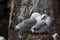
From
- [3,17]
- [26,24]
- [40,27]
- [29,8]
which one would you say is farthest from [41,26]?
[3,17]

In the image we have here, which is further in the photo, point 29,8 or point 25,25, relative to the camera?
point 29,8

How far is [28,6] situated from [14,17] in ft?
1.79

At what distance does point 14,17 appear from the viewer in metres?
6.65

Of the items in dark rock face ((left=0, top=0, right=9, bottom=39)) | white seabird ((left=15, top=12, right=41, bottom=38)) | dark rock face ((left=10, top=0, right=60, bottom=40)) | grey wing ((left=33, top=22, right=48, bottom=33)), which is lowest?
grey wing ((left=33, top=22, right=48, bottom=33))

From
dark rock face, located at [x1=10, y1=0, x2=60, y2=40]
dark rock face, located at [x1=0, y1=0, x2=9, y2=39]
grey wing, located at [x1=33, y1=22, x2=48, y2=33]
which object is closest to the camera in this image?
grey wing, located at [x1=33, y1=22, x2=48, y2=33]

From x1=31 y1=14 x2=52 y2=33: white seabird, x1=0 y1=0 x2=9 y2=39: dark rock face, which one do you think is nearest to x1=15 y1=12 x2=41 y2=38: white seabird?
x1=31 y1=14 x2=52 y2=33: white seabird

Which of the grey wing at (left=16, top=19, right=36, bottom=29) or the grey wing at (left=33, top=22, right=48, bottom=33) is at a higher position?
the grey wing at (left=16, top=19, right=36, bottom=29)

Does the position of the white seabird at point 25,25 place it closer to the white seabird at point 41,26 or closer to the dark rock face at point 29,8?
the white seabird at point 41,26

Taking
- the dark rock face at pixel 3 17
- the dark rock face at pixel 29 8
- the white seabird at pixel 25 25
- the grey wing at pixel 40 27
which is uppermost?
the dark rock face at pixel 3 17

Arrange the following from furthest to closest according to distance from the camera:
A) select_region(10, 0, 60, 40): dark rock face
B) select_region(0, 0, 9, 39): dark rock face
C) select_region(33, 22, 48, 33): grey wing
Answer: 1. select_region(0, 0, 9, 39): dark rock face
2. select_region(10, 0, 60, 40): dark rock face
3. select_region(33, 22, 48, 33): grey wing

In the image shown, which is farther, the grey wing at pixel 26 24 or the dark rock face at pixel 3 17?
the dark rock face at pixel 3 17

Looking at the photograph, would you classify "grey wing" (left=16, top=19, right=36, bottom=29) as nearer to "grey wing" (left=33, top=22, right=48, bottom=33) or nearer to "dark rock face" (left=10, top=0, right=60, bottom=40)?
"grey wing" (left=33, top=22, right=48, bottom=33)

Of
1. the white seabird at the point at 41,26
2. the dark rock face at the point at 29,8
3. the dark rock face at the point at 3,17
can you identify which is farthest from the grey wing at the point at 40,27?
the dark rock face at the point at 3,17

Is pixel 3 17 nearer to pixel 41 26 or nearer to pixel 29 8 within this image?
pixel 29 8
